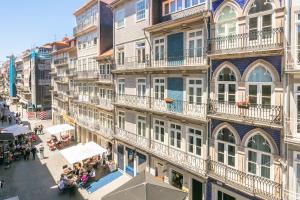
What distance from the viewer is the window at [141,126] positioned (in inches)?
858

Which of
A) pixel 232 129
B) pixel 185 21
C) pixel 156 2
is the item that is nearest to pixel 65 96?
pixel 156 2

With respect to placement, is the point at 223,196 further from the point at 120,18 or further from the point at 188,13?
the point at 120,18

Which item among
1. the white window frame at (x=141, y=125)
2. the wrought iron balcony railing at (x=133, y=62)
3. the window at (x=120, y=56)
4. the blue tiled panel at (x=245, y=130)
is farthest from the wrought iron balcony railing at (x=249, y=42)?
the window at (x=120, y=56)

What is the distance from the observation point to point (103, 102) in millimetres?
29234

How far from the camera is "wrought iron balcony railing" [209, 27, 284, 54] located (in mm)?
11597

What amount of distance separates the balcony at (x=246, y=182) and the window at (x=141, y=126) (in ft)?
27.0

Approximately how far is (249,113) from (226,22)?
5464 millimetres

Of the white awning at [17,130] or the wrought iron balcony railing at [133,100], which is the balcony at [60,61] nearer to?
the white awning at [17,130]

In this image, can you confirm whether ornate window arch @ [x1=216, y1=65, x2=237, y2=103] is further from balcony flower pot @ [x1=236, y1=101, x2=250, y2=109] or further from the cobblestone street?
the cobblestone street

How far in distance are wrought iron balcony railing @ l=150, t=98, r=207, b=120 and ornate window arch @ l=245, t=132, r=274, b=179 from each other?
330cm

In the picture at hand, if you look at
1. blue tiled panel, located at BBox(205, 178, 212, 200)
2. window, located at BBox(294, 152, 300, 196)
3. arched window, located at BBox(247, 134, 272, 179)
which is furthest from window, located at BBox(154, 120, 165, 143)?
window, located at BBox(294, 152, 300, 196)

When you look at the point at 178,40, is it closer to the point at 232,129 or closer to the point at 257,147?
the point at 232,129

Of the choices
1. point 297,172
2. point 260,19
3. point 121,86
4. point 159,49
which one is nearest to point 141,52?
point 159,49

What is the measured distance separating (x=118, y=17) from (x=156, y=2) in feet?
19.7
